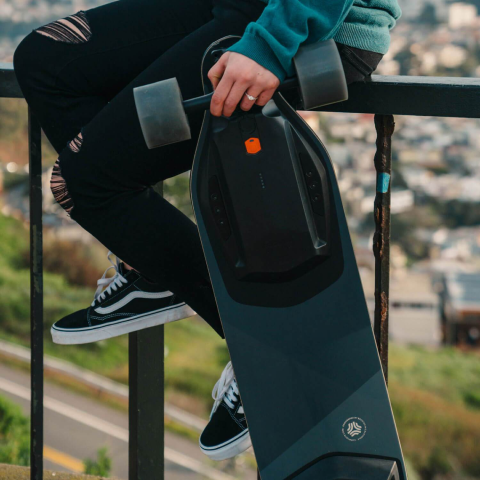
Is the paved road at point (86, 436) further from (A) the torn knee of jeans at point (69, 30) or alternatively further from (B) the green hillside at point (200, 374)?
(A) the torn knee of jeans at point (69, 30)

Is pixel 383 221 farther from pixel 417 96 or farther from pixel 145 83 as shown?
pixel 145 83

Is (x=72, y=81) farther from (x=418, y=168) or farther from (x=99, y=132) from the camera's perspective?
(x=418, y=168)

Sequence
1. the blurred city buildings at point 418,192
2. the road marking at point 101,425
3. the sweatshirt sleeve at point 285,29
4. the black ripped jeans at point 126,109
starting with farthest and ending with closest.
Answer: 1. the blurred city buildings at point 418,192
2. the road marking at point 101,425
3. the black ripped jeans at point 126,109
4. the sweatshirt sleeve at point 285,29

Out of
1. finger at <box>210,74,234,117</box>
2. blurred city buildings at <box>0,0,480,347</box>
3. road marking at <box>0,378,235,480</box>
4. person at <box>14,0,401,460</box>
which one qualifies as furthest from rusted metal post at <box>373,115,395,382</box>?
blurred city buildings at <box>0,0,480,347</box>

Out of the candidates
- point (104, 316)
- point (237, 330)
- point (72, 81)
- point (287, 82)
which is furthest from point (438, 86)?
point (104, 316)

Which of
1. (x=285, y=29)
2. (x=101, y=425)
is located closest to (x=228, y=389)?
(x=285, y=29)

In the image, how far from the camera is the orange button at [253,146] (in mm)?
962

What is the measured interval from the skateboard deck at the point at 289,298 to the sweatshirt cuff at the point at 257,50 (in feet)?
0.22

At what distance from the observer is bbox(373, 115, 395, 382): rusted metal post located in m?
1.10

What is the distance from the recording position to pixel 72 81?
3.52ft

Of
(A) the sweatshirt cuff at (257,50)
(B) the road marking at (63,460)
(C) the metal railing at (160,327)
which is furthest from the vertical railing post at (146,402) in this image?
(B) the road marking at (63,460)

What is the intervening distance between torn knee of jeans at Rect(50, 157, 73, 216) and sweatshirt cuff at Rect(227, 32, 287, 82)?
36 centimetres

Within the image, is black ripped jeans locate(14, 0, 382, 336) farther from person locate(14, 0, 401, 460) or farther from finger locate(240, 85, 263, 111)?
finger locate(240, 85, 263, 111)

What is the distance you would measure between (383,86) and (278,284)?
1.23 ft
